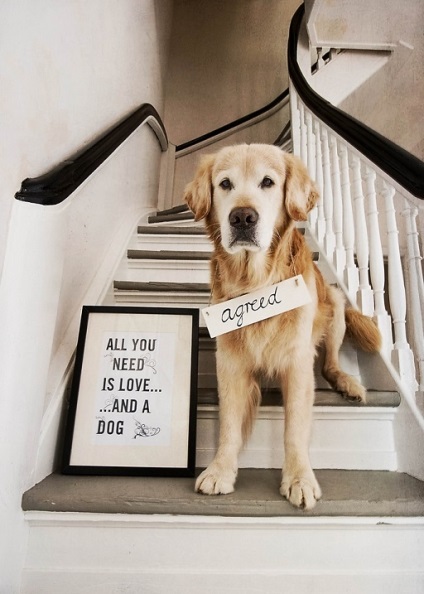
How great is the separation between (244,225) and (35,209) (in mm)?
530

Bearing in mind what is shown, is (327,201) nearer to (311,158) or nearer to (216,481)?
(311,158)

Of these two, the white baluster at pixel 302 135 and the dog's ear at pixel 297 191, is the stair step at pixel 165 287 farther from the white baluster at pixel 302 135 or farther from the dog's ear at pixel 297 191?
the white baluster at pixel 302 135

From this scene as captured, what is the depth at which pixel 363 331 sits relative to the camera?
132 centimetres

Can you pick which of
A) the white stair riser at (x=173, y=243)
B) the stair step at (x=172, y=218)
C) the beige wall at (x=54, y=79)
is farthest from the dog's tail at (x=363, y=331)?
the stair step at (x=172, y=218)

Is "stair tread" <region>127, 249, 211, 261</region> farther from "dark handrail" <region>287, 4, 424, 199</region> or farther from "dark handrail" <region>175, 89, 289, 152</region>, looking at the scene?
"dark handrail" <region>175, 89, 289, 152</region>

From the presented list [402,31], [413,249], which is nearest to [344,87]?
[402,31]

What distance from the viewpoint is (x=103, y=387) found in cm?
111

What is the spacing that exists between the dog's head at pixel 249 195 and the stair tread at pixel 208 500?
631 millimetres

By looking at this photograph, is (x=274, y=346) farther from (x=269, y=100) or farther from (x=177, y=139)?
(x=269, y=100)

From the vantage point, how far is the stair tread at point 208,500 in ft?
2.75

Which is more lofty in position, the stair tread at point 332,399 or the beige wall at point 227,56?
Result: the beige wall at point 227,56

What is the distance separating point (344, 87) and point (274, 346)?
7.91 feet

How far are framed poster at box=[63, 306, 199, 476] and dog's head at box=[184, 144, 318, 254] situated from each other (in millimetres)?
323

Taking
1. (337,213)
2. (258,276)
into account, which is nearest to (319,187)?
(337,213)
